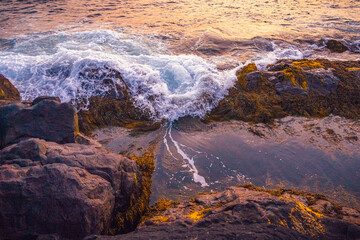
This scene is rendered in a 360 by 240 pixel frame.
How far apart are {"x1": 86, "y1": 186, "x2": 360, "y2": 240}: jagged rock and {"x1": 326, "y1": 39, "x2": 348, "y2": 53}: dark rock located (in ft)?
25.7

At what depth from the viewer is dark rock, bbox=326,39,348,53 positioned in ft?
30.0

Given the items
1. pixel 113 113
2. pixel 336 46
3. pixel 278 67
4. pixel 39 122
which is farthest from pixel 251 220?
pixel 336 46

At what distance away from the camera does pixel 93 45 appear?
9.15 meters

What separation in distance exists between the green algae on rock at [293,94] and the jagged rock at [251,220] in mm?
2702

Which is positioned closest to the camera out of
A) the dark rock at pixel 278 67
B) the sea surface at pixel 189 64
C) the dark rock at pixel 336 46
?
Answer: the sea surface at pixel 189 64

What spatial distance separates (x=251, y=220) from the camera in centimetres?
274

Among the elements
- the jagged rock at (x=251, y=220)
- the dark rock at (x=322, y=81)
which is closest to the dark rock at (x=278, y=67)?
the dark rock at (x=322, y=81)

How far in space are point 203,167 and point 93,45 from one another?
6.91m

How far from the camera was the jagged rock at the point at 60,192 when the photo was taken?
8.54 feet

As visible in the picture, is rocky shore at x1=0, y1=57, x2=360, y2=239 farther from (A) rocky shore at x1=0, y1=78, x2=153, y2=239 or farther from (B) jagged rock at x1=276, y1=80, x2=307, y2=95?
(B) jagged rock at x1=276, y1=80, x2=307, y2=95

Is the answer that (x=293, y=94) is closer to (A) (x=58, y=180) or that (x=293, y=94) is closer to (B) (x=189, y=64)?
(B) (x=189, y=64)

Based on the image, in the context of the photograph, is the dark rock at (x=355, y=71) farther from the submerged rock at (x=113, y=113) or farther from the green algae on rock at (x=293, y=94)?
the submerged rock at (x=113, y=113)

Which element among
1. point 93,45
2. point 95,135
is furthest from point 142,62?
point 95,135

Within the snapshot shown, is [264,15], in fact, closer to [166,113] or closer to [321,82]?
[321,82]
